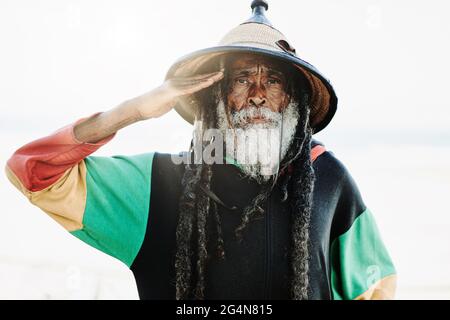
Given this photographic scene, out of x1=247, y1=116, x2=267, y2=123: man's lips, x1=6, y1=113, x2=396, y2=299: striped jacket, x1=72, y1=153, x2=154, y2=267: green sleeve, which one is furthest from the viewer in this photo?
x1=247, y1=116, x2=267, y2=123: man's lips

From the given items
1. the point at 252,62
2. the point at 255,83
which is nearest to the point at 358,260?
the point at 255,83

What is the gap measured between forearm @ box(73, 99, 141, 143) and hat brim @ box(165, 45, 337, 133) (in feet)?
1.05

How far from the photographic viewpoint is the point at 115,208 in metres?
1.95

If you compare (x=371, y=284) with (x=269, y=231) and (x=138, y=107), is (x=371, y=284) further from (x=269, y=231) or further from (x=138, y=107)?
(x=138, y=107)

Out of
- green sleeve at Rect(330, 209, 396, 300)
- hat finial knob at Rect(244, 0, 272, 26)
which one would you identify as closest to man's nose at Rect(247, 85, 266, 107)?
hat finial knob at Rect(244, 0, 272, 26)

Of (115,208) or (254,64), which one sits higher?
(254,64)

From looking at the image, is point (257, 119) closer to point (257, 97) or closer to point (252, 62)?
point (257, 97)

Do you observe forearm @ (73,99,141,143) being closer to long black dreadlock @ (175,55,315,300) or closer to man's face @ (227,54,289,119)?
long black dreadlock @ (175,55,315,300)

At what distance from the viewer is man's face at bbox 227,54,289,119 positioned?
2.18 m

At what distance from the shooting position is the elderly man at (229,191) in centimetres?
187

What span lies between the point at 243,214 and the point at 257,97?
0.58 m

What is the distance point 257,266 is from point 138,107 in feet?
2.86

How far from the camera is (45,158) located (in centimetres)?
173

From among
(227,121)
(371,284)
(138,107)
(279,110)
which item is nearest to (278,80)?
(279,110)
